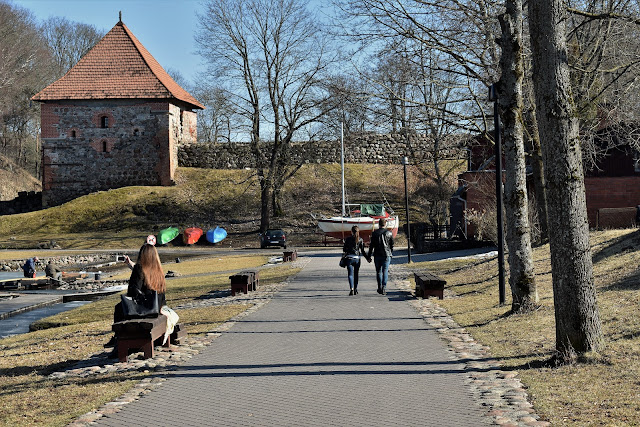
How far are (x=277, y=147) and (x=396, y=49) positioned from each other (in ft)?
118

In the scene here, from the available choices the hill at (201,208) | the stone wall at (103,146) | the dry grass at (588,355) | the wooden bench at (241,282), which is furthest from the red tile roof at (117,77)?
the dry grass at (588,355)

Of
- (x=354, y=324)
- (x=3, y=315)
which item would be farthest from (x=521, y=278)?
(x=3, y=315)

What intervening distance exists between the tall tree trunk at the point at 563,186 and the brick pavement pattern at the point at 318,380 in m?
1.53

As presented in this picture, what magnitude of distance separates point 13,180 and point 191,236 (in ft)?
93.6

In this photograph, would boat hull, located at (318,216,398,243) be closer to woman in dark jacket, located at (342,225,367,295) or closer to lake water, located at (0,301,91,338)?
lake water, located at (0,301,91,338)

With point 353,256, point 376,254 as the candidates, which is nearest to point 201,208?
point 353,256

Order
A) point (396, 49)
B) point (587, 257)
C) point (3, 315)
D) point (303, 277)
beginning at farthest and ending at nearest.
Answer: point (303, 277)
point (3, 315)
point (396, 49)
point (587, 257)

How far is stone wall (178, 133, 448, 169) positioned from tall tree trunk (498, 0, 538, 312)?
4541cm

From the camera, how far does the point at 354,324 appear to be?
1287cm

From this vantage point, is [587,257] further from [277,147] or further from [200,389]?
[277,147]

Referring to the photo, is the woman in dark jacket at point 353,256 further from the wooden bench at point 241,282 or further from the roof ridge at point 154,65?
the roof ridge at point 154,65

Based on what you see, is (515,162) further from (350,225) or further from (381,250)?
(350,225)

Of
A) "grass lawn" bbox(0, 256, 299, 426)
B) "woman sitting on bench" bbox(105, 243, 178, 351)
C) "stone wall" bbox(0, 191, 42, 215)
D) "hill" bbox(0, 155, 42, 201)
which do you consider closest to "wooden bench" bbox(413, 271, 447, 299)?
"grass lawn" bbox(0, 256, 299, 426)

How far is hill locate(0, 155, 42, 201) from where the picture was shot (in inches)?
2660
